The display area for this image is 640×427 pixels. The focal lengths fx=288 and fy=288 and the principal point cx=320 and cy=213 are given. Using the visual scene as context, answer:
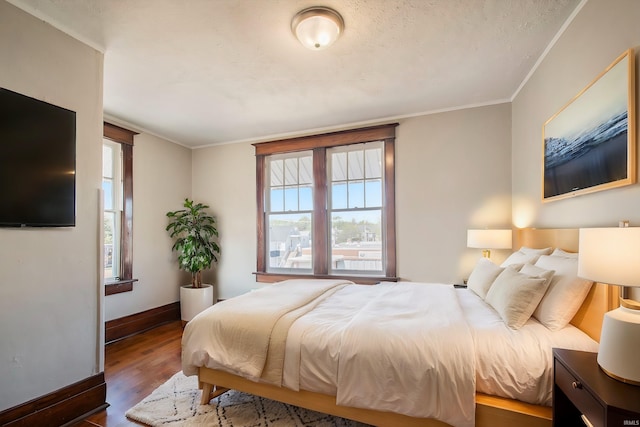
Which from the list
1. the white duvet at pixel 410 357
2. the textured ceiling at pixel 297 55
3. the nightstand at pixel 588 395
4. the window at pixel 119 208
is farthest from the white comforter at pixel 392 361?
the window at pixel 119 208

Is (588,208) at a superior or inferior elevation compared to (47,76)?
inferior

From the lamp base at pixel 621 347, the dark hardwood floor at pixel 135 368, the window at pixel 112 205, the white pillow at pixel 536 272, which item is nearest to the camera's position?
the lamp base at pixel 621 347

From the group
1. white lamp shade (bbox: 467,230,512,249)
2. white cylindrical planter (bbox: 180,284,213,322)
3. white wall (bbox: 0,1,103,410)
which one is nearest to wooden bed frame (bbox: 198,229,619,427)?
white lamp shade (bbox: 467,230,512,249)

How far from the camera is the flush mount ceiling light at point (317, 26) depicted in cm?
187

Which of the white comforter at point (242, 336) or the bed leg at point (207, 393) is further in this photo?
the bed leg at point (207, 393)

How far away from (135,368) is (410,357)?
272 cm

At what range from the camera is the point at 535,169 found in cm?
262

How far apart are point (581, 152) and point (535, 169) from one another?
32.1 inches

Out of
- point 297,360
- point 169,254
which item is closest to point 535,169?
point 297,360

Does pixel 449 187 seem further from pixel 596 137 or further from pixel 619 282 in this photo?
pixel 619 282

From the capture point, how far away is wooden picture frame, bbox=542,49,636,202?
1.44 metres

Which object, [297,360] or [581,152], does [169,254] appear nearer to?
[297,360]

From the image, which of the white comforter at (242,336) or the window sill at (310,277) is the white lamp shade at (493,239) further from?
the white comforter at (242,336)

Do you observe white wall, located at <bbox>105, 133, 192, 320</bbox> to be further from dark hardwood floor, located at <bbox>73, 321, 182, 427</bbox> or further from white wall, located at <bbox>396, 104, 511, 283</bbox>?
white wall, located at <bbox>396, 104, 511, 283</bbox>
